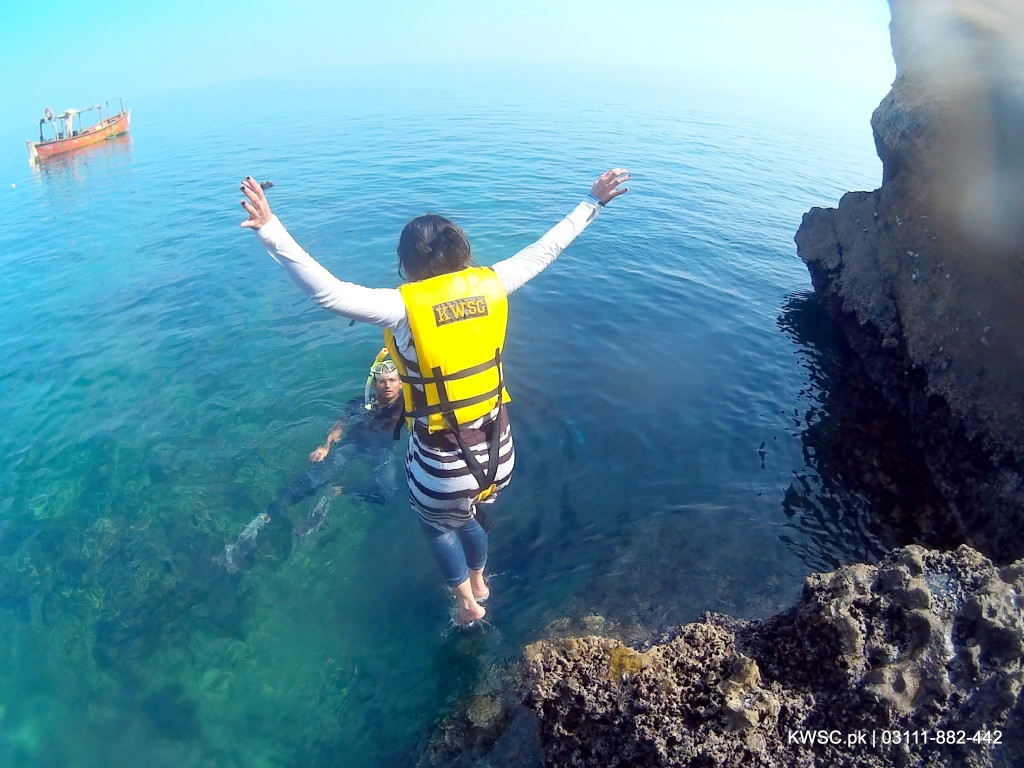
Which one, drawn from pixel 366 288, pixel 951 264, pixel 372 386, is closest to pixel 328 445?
pixel 372 386

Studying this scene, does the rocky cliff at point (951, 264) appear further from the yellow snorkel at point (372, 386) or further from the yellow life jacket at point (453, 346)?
the yellow snorkel at point (372, 386)

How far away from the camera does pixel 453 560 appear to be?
15.7 ft

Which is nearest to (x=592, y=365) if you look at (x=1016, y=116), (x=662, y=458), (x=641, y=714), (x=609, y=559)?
(x=662, y=458)

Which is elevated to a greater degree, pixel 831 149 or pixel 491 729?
pixel 831 149

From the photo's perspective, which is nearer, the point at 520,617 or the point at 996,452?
the point at 520,617

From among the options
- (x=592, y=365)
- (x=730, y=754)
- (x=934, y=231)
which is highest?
(x=934, y=231)

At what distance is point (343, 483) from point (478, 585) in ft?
9.32

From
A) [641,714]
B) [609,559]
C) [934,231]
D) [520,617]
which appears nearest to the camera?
[641,714]

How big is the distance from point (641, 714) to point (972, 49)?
15.8 m

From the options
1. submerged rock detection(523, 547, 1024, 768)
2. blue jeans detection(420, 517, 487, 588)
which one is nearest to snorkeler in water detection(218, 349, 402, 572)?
blue jeans detection(420, 517, 487, 588)

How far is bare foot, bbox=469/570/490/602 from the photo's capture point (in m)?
Answer: 5.37

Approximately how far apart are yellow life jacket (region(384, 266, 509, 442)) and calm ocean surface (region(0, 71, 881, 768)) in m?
2.69

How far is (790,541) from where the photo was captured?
658 cm

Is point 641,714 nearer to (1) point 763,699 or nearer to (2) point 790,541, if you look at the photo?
(1) point 763,699
